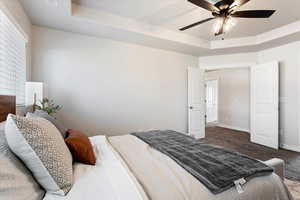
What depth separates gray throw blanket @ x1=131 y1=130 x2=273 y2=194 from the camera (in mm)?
936

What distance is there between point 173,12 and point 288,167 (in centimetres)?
328

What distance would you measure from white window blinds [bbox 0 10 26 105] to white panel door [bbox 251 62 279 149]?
4998 mm

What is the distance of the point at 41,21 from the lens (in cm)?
256

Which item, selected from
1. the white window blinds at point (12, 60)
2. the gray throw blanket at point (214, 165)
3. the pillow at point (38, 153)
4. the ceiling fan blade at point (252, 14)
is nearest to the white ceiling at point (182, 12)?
the ceiling fan blade at point (252, 14)

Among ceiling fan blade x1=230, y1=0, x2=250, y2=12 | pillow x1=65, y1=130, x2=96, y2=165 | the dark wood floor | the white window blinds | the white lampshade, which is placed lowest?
the dark wood floor

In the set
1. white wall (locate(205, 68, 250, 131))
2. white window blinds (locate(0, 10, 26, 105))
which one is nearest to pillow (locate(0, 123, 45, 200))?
white window blinds (locate(0, 10, 26, 105))

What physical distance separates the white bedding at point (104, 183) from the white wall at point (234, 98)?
19.4 feet

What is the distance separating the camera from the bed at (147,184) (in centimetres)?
81

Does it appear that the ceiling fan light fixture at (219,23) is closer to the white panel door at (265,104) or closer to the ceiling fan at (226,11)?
the ceiling fan at (226,11)

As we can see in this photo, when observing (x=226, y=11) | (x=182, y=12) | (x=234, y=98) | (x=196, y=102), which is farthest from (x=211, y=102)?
(x=226, y=11)

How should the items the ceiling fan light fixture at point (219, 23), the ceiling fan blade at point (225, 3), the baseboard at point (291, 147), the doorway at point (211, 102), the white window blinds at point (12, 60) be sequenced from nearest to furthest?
the white window blinds at point (12, 60) → the ceiling fan blade at point (225, 3) → the ceiling fan light fixture at point (219, 23) → the baseboard at point (291, 147) → the doorway at point (211, 102)

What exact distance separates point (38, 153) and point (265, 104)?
4644mm

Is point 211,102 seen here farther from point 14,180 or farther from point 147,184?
point 14,180

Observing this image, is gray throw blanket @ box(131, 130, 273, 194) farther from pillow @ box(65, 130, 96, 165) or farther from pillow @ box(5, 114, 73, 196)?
pillow @ box(5, 114, 73, 196)
